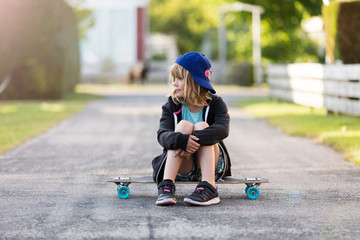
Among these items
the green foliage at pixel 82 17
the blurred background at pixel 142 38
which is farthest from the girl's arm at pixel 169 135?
the green foliage at pixel 82 17

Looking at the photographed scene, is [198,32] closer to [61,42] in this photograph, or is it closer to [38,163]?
[61,42]

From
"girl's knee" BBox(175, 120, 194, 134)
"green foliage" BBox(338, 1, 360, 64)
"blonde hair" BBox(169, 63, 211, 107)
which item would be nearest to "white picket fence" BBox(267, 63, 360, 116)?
"green foliage" BBox(338, 1, 360, 64)

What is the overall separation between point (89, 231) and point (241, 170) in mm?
3228

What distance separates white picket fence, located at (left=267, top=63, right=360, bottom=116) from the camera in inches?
524

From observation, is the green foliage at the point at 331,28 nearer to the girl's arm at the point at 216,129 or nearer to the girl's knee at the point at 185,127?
the girl's arm at the point at 216,129

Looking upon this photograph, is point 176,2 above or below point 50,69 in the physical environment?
above

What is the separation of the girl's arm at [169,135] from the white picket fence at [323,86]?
799 cm

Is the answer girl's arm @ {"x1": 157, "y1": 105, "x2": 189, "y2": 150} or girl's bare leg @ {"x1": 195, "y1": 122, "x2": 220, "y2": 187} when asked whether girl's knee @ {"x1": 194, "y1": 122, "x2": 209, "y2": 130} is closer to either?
girl's bare leg @ {"x1": 195, "y1": 122, "x2": 220, "y2": 187}

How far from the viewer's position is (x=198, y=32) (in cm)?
6788

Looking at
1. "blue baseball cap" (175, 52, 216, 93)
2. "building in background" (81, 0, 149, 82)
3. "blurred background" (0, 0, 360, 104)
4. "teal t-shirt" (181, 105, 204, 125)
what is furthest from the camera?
"building in background" (81, 0, 149, 82)

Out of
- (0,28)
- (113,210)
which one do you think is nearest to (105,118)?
(0,28)

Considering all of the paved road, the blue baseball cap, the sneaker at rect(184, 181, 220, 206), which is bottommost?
the paved road

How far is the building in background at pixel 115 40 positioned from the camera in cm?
4041

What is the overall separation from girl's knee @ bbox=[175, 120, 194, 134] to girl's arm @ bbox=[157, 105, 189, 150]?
0.08m
